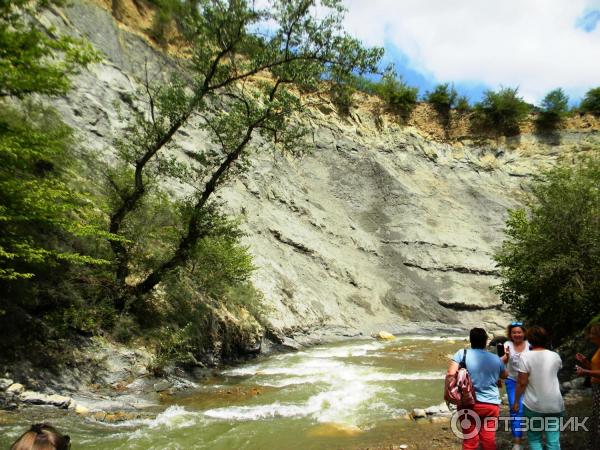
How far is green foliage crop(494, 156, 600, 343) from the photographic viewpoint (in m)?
12.4

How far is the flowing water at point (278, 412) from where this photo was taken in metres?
7.35

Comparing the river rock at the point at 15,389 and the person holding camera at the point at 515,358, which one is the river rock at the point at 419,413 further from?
the river rock at the point at 15,389

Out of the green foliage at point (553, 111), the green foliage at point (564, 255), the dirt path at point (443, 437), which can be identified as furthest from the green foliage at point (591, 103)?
→ the dirt path at point (443, 437)

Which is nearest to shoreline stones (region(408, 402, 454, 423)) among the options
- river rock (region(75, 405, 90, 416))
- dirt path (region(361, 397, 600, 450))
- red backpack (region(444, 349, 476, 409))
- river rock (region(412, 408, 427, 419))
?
river rock (region(412, 408, 427, 419))

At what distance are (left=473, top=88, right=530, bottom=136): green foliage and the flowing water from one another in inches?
1388

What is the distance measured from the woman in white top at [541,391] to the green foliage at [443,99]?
4328 centimetres

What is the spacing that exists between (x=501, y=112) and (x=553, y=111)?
188 inches

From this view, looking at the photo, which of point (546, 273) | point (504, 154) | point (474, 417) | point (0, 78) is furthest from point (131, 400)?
point (504, 154)

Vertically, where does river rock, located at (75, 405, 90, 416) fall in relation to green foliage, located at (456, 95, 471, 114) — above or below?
below

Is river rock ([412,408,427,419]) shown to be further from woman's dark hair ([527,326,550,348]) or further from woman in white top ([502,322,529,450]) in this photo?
woman's dark hair ([527,326,550,348])

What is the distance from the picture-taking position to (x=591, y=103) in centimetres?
4372

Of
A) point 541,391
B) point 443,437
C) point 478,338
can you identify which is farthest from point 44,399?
point 541,391

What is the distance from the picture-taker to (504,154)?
42.5 m

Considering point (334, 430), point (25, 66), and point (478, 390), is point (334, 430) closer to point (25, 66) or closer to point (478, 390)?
point (478, 390)
